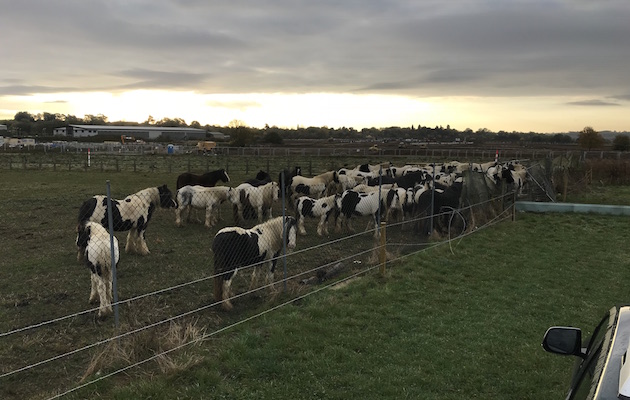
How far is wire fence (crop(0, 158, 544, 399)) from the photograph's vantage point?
19.0ft

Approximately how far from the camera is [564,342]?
287 cm

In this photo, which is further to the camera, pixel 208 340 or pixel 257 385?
pixel 208 340

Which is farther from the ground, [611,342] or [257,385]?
[611,342]

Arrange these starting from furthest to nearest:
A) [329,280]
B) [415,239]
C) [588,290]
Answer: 1. [415,239]
2. [329,280]
3. [588,290]

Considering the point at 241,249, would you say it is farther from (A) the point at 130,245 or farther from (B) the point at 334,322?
(A) the point at 130,245

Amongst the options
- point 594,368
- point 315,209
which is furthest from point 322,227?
point 594,368

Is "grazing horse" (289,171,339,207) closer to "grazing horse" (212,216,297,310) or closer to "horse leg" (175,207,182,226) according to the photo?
"horse leg" (175,207,182,226)

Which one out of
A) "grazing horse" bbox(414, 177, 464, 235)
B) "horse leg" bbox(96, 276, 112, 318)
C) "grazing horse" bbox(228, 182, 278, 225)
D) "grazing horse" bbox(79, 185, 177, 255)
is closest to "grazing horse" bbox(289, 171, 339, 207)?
"grazing horse" bbox(228, 182, 278, 225)

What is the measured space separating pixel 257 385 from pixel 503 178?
49.2ft

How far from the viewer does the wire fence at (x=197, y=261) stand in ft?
19.0

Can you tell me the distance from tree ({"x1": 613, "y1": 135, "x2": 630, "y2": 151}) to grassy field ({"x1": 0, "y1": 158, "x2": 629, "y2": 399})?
168 ft

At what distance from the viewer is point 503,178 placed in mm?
17281

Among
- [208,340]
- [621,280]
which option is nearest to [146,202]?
[208,340]

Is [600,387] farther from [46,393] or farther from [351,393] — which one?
[46,393]
